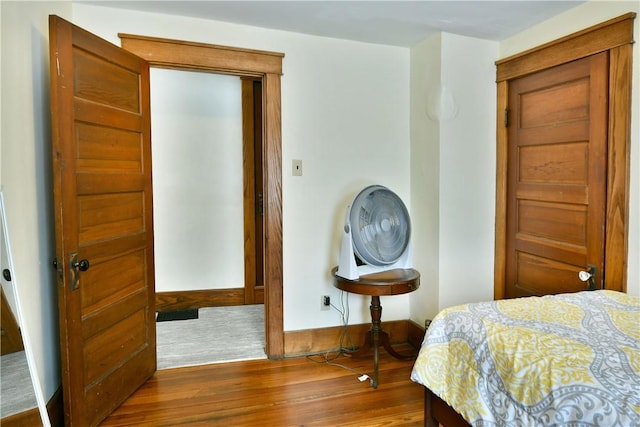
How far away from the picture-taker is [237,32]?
2650mm

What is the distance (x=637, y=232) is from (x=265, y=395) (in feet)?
6.88

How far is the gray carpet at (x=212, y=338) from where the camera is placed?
2877 millimetres

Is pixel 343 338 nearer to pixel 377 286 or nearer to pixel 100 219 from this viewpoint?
pixel 377 286

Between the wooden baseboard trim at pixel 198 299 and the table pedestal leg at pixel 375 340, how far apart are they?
1.65 m

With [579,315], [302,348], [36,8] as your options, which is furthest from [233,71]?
[579,315]

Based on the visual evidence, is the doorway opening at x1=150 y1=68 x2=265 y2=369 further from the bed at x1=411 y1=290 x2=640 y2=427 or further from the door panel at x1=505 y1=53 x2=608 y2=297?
the bed at x1=411 y1=290 x2=640 y2=427

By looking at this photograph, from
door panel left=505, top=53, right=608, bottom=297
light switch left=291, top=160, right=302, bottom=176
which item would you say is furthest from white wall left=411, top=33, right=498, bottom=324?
light switch left=291, top=160, right=302, bottom=176

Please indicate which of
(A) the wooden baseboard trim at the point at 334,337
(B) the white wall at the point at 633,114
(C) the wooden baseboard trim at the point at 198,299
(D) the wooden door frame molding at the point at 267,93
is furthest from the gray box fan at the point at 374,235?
(C) the wooden baseboard trim at the point at 198,299

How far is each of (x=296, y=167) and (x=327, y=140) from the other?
287 mm

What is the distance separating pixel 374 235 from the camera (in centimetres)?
249

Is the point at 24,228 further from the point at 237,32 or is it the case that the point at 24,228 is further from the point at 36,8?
the point at 237,32

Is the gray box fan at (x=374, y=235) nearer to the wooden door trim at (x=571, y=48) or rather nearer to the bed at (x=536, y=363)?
the bed at (x=536, y=363)

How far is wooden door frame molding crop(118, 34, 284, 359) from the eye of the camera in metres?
2.52

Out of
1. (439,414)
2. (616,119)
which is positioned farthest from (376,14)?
(439,414)
